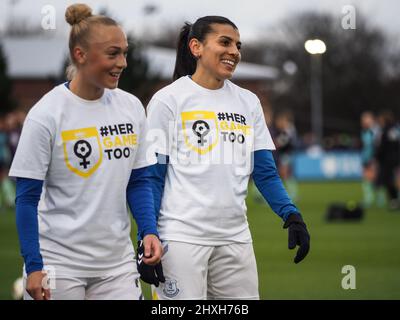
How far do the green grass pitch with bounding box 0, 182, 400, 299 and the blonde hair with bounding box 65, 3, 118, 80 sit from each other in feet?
17.0

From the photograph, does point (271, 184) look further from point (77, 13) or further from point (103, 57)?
point (77, 13)

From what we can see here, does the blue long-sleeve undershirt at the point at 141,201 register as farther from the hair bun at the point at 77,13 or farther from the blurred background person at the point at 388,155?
the blurred background person at the point at 388,155

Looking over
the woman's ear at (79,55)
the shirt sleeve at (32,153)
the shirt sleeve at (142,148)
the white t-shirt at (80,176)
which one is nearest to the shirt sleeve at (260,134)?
the shirt sleeve at (142,148)

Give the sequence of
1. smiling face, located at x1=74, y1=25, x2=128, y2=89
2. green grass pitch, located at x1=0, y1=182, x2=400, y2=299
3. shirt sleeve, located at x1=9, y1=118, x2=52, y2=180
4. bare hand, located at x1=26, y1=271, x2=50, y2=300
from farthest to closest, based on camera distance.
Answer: green grass pitch, located at x1=0, y1=182, x2=400, y2=299, smiling face, located at x1=74, y1=25, x2=128, y2=89, shirt sleeve, located at x1=9, y1=118, x2=52, y2=180, bare hand, located at x1=26, y1=271, x2=50, y2=300

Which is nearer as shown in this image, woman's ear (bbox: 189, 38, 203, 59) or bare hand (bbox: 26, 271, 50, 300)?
bare hand (bbox: 26, 271, 50, 300)

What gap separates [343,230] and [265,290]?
716 centimetres

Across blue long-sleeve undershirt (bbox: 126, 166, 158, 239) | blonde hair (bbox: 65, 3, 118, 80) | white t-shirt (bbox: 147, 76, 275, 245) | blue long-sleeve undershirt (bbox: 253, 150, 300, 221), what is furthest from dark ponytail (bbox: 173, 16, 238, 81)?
blue long-sleeve undershirt (bbox: 126, 166, 158, 239)

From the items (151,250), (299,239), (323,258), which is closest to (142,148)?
(151,250)

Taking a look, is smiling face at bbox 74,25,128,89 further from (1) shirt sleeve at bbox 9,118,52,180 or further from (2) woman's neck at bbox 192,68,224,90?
(2) woman's neck at bbox 192,68,224,90

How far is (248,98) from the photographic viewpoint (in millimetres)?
5809

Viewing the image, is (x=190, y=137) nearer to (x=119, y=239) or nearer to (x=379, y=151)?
(x=119, y=239)

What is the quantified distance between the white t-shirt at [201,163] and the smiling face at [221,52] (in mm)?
140

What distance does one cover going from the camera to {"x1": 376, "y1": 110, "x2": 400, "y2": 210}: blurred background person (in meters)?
22.6
